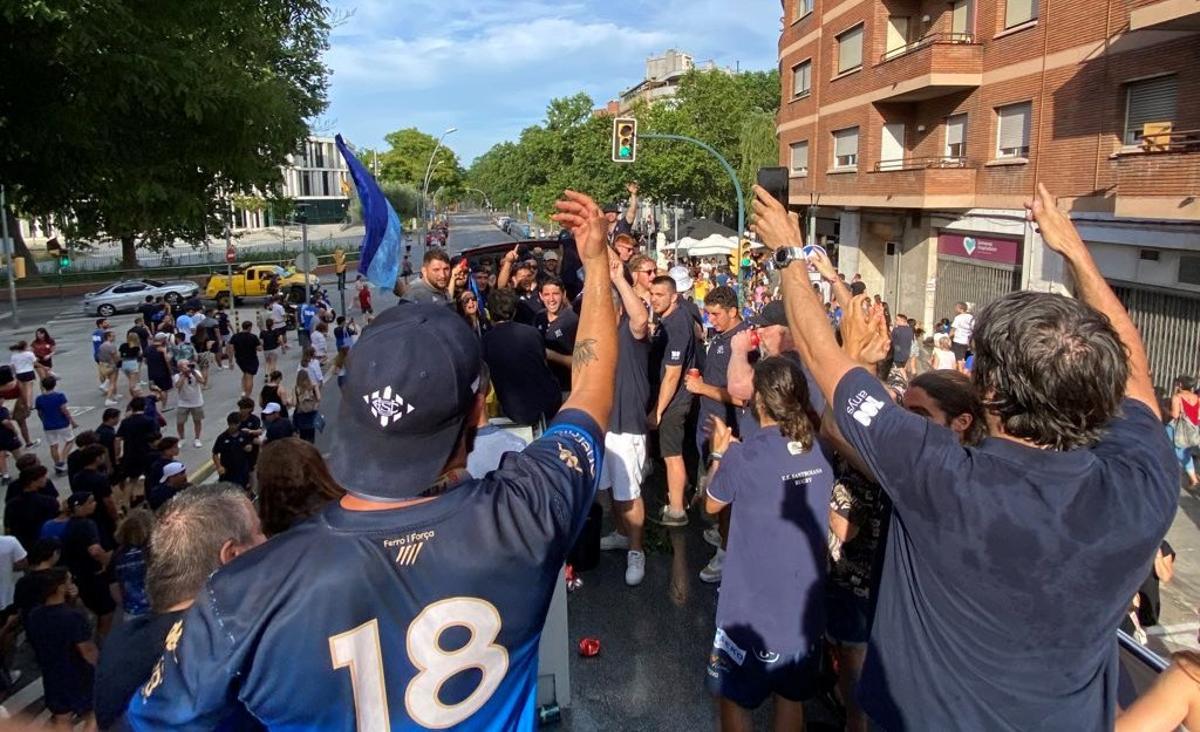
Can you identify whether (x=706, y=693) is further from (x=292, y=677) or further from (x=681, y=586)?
(x=292, y=677)

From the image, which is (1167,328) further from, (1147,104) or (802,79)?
(802,79)

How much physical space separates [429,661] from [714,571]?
4293 mm

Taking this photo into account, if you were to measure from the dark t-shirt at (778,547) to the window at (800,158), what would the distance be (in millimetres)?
27841

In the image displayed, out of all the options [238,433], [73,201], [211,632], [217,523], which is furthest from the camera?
[73,201]

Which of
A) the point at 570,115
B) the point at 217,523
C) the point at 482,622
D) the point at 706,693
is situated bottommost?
the point at 706,693

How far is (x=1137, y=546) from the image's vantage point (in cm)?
177

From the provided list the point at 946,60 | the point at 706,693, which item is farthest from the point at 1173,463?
the point at 946,60

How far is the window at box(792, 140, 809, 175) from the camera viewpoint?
29.5m

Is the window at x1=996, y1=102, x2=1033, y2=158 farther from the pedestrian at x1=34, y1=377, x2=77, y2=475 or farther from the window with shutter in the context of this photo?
the pedestrian at x1=34, y1=377, x2=77, y2=475

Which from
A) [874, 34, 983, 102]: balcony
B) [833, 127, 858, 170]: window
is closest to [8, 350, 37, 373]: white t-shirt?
[874, 34, 983, 102]: balcony

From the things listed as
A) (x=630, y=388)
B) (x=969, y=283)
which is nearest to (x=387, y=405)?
(x=630, y=388)

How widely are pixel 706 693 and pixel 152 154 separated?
959 centimetres

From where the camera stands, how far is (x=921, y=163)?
72.5 ft

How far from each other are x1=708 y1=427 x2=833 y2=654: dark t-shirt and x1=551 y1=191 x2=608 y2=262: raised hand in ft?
5.21
